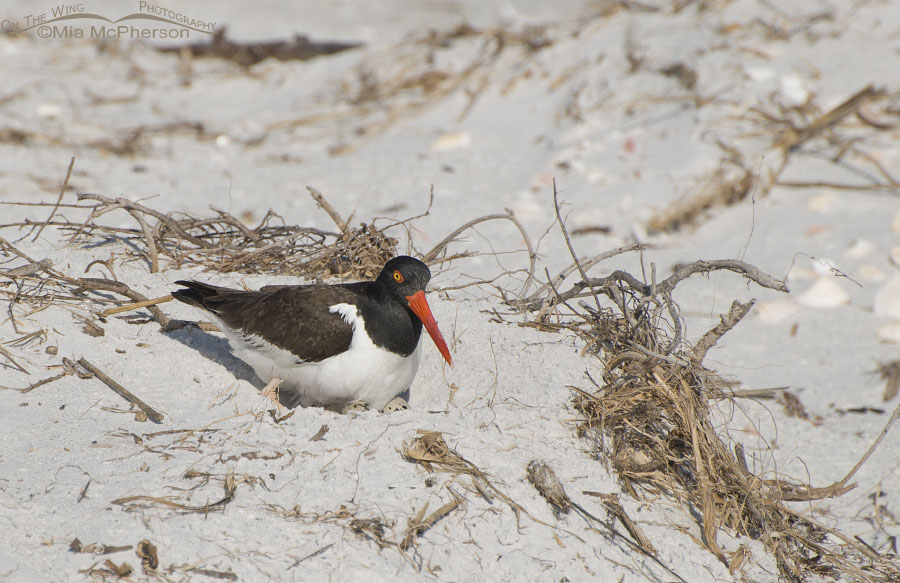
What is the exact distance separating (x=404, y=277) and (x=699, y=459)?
1.56m

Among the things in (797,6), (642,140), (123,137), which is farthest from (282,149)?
(797,6)

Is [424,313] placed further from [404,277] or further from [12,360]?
[12,360]

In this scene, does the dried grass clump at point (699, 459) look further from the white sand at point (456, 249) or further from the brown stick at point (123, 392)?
the brown stick at point (123, 392)

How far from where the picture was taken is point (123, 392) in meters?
3.49

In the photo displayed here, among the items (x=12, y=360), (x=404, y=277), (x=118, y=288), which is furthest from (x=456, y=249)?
(x=12, y=360)

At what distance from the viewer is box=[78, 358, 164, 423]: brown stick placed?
134 inches

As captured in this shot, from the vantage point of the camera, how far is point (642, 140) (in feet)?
24.2

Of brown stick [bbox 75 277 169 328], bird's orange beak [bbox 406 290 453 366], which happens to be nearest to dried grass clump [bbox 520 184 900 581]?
bird's orange beak [bbox 406 290 453 366]

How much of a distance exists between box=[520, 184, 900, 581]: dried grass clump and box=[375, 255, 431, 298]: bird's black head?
79cm

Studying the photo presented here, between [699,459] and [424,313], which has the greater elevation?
[424,313]

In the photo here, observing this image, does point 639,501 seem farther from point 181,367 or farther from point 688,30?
point 688,30

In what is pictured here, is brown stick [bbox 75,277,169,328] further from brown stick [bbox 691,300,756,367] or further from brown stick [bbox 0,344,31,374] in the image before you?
brown stick [bbox 691,300,756,367]

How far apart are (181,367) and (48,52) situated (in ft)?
25.5

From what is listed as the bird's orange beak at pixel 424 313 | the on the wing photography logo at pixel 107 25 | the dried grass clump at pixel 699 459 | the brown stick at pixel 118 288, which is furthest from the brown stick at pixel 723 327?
the on the wing photography logo at pixel 107 25
